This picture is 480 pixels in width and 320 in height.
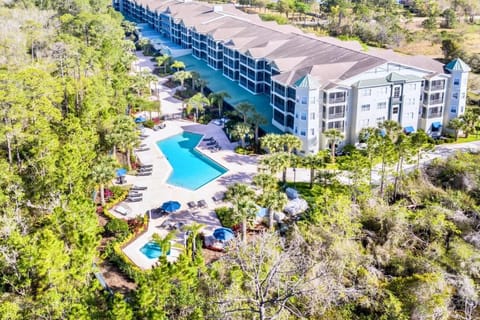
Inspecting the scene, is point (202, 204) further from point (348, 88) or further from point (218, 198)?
point (348, 88)

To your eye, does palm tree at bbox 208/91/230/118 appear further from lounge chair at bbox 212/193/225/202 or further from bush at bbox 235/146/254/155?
lounge chair at bbox 212/193/225/202

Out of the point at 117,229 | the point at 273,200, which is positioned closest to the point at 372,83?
the point at 273,200

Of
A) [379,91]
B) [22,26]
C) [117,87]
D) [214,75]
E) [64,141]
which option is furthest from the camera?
[214,75]

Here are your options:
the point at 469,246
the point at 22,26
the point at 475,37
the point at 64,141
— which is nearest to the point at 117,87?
the point at 64,141

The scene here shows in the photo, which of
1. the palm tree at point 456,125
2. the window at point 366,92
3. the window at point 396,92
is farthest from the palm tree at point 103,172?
the palm tree at point 456,125

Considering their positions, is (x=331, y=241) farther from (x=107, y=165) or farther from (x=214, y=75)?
(x=214, y=75)

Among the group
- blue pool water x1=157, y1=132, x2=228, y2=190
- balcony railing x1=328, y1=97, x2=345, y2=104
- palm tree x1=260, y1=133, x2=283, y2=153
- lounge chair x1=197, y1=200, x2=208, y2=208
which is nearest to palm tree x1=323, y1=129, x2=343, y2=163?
balcony railing x1=328, y1=97, x2=345, y2=104
